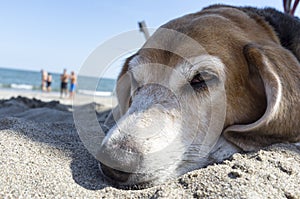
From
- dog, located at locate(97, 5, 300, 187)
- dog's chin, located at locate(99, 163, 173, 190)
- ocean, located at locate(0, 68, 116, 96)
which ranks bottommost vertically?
ocean, located at locate(0, 68, 116, 96)

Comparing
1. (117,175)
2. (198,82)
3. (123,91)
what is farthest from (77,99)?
(117,175)

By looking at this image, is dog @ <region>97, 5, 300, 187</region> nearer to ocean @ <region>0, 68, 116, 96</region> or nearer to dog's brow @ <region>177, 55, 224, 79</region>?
dog's brow @ <region>177, 55, 224, 79</region>

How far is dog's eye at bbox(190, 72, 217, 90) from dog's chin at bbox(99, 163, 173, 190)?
76cm

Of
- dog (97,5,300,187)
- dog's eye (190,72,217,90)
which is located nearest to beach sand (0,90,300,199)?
dog (97,5,300,187)

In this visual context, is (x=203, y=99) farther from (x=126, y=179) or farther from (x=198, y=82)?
(x=126, y=179)

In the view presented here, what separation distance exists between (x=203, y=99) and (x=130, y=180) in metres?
0.82

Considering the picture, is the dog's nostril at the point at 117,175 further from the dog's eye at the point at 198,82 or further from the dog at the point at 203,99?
the dog's eye at the point at 198,82

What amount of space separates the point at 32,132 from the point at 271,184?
1.70 meters

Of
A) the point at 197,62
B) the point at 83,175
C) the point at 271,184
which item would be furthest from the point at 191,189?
the point at 197,62

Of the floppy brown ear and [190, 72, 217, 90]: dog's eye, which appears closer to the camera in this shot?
the floppy brown ear

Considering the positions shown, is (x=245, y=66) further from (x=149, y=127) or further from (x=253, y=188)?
(x=253, y=188)

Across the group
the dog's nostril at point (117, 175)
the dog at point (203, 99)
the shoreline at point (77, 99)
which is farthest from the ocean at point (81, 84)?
the dog's nostril at point (117, 175)

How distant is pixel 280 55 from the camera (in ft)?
7.75

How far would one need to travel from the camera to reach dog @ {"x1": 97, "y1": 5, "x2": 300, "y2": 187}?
6.35 feet
